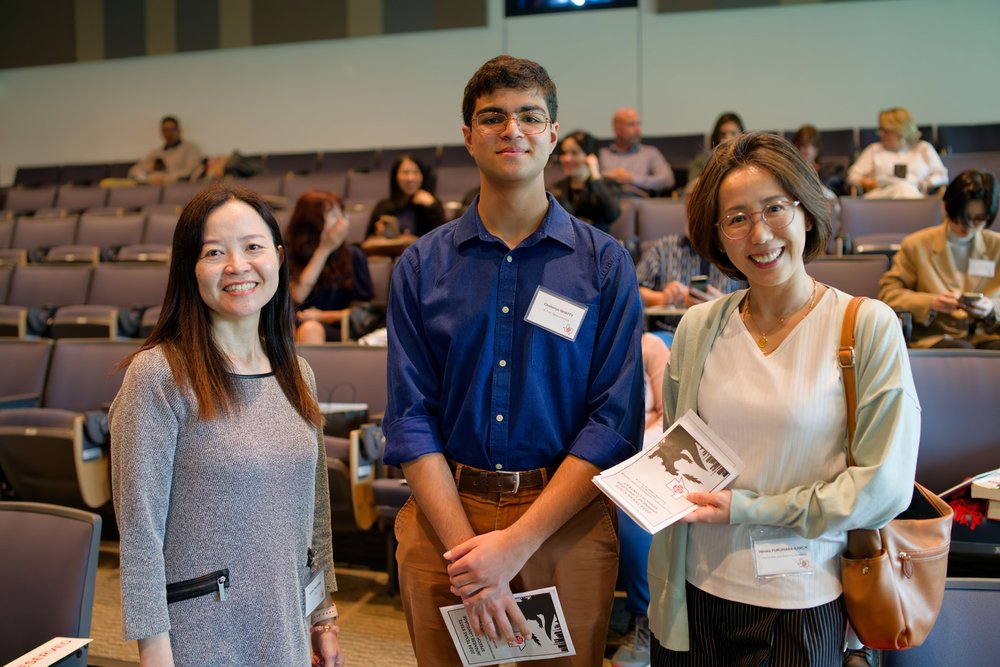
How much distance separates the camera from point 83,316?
175 inches

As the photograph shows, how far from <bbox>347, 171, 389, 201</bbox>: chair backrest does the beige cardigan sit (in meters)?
4.76

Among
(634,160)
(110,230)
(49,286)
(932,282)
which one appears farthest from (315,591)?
(110,230)

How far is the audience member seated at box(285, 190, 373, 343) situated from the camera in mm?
3965

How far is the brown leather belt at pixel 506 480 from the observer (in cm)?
138

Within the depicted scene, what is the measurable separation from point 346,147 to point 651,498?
348 inches

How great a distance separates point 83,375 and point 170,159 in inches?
253

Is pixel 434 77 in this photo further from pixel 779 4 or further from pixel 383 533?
pixel 383 533

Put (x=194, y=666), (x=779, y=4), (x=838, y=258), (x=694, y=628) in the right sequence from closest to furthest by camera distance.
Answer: (x=194, y=666), (x=694, y=628), (x=838, y=258), (x=779, y=4)

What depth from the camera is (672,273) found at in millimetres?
3572

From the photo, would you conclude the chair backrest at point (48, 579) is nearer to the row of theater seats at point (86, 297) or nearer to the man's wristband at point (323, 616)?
the man's wristband at point (323, 616)

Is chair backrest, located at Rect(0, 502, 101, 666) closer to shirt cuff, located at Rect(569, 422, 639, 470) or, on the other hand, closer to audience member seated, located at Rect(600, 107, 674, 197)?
shirt cuff, located at Rect(569, 422, 639, 470)

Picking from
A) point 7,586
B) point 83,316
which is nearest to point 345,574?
point 7,586

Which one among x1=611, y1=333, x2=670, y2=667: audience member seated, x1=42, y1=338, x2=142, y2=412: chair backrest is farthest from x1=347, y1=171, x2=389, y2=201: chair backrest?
x1=611, y1=333, x2=670, y2=667: audience member seated

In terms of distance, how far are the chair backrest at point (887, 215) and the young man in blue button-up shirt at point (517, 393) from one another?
3.84 meters
